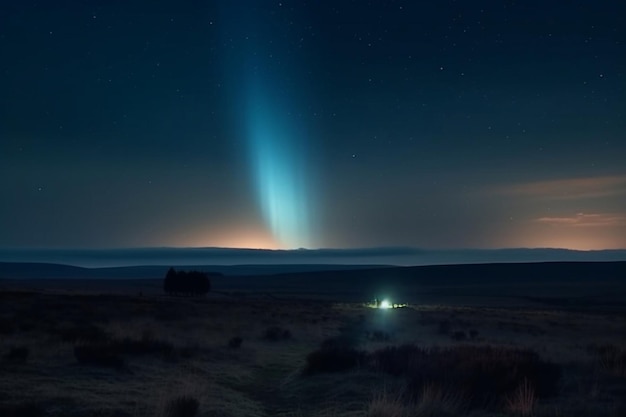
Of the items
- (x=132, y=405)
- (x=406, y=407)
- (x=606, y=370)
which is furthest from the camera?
(x=606, y=370)

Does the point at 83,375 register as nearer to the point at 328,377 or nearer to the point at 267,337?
the point at 328,377

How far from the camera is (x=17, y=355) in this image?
61.1ft

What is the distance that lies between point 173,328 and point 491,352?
19.7 m

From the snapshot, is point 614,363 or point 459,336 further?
point 459,336

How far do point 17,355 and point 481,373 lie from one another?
39.5 feet

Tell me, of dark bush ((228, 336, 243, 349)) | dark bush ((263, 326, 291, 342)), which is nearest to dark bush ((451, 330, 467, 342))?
dark bush ((263, 326, 291, 342))

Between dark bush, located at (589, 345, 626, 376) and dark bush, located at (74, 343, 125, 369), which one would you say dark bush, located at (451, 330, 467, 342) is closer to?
dark bush, located at (589, 345, 626, 376)

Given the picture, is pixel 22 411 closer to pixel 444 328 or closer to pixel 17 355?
pixel 17 355

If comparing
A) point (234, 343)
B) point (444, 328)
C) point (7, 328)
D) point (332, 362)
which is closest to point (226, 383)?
point (332, 362)

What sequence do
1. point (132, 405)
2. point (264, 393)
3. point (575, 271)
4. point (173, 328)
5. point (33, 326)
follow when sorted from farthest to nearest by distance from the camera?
point (575, 271)
point (173, 328)
point (33, 326)
point (264, 393)
point (132, 405)

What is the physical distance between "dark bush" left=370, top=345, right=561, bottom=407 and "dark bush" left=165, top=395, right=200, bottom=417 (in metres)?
4.13

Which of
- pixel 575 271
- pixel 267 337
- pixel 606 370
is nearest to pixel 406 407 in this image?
pixel 606 370

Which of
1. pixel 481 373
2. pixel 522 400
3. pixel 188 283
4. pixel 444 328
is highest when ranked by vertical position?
pixel 481 373

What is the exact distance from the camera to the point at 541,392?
→ 541 inches
